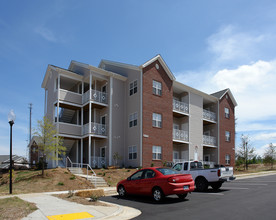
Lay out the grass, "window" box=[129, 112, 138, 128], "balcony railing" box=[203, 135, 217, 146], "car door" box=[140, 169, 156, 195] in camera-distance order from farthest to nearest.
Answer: "balcony railing" box=[203, 135, 217, 146] < "window" box=[129, 112, 138, 128] < "car door" box=[140, 169, 156, 195] < the grass

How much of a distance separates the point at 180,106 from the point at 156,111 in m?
4.85

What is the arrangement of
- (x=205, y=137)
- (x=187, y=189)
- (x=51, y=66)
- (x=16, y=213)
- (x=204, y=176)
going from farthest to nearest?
(x=205, y=137)
(x=51, y=66)
(x=204, y=176)
(x=187, y=189)
(x=16, y=213)

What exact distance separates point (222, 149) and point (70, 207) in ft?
92.1

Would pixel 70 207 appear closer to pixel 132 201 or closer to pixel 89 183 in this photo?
pixel 132 201

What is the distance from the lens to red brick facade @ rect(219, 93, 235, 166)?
115 ft

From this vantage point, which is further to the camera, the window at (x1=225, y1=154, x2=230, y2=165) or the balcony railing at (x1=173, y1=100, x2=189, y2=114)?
the window at (x1=225, y1=154, x2=230, y2=165)

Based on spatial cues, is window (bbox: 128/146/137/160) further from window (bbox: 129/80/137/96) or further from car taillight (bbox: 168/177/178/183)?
car taillight (bbox: 168/177/178/183)

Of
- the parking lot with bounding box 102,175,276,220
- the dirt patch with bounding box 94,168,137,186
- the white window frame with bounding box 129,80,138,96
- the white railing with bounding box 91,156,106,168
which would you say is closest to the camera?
the parking lot with bounding box 102,175,276,220

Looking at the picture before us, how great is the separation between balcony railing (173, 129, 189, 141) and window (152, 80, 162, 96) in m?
4.62

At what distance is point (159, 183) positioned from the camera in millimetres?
11648

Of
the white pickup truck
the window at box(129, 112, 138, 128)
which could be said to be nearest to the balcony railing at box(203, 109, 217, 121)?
the window at box(129, 112, 138, 128)

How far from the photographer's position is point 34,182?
1770 cm

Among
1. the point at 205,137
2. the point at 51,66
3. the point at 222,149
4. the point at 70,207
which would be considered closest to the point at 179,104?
the point at 205,137

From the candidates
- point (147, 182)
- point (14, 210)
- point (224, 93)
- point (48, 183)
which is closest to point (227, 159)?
point (224, 93)
